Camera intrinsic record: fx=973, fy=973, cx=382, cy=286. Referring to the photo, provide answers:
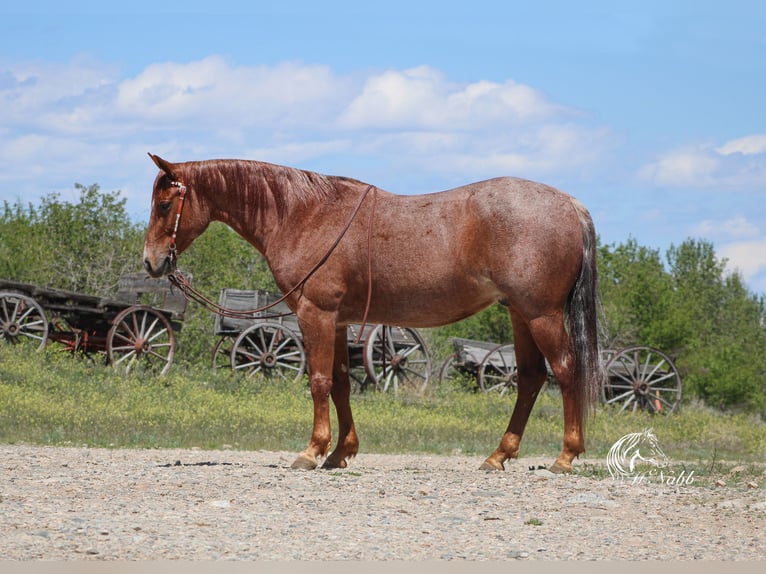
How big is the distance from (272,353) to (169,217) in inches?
445

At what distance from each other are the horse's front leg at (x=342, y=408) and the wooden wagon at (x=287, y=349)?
10.4m

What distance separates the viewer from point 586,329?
24.8 feet

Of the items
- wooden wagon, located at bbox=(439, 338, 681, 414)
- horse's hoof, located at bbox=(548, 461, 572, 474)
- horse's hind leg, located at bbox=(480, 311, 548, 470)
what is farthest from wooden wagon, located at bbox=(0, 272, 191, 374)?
horse's hoof, located at bbox=(548, 461, 572, 474)

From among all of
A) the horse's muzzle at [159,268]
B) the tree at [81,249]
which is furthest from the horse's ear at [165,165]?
the tree at [81,249]

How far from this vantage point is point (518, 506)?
618 centimetres

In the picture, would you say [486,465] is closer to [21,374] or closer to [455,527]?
[455,527]

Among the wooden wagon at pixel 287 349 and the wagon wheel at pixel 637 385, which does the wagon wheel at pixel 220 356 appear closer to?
the wooden wagon at pixel 287 349

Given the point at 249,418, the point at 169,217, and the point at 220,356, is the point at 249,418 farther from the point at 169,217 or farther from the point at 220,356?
the point at 220,356

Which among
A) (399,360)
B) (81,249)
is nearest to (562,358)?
(399,360)

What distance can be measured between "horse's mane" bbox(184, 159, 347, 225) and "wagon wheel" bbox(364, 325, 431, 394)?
10.6 metres

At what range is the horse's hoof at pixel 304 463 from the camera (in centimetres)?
768

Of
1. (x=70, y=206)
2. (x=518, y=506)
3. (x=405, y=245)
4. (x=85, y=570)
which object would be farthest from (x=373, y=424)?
(x=70, y=206)

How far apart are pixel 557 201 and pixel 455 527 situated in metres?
3.05

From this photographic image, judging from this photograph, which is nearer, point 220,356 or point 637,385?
point 637,385
